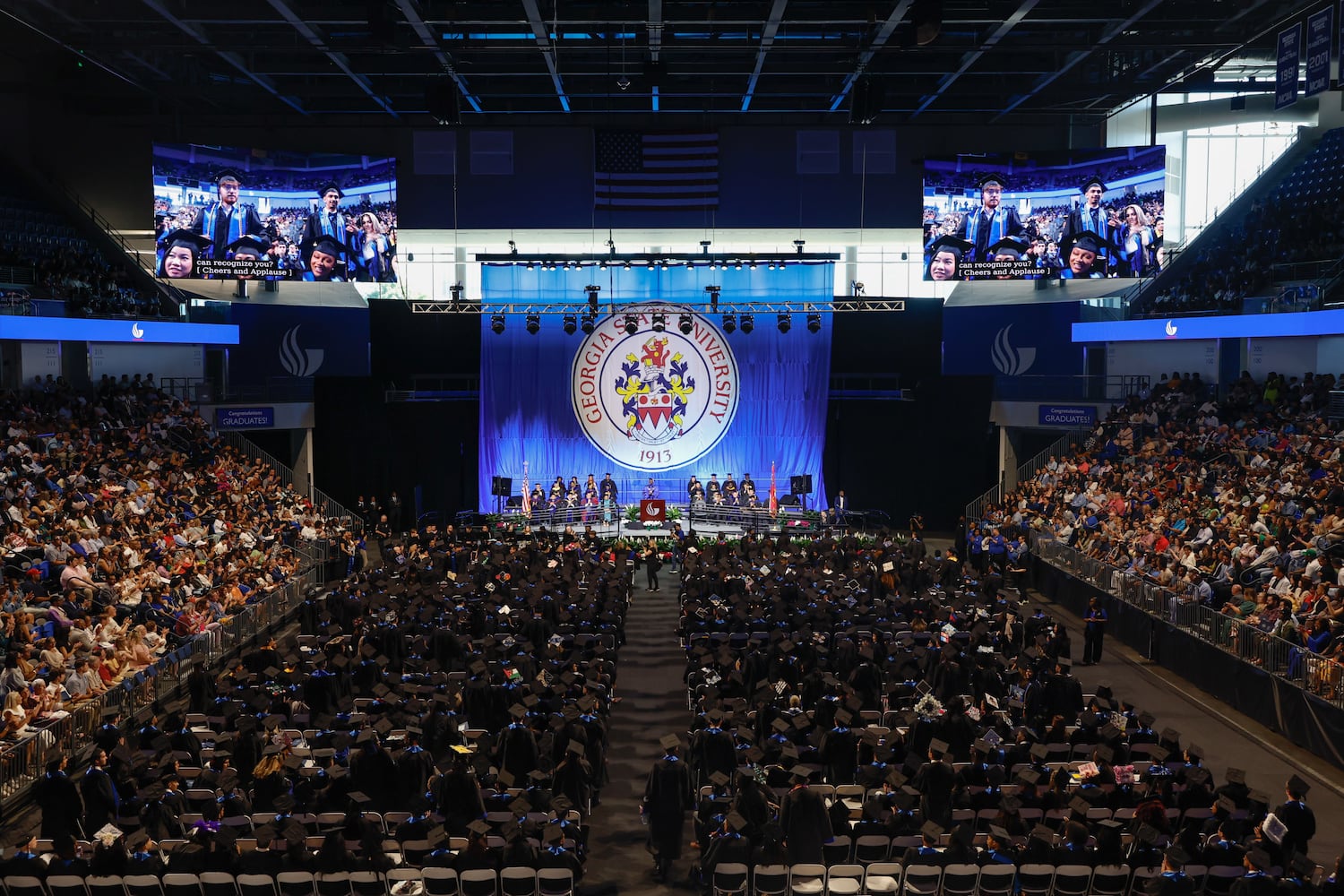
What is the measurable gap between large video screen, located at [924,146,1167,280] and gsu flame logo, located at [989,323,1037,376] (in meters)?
2.33

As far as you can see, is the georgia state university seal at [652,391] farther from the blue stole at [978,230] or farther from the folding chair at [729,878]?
the folding chair at [729,878]

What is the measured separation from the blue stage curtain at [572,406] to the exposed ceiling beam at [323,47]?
5.75 m

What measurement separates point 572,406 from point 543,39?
11.5 metres

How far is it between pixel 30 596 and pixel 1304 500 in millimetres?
20799

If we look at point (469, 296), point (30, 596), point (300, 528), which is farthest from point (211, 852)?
point (469, 296)

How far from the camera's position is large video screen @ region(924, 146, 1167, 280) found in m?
31.2

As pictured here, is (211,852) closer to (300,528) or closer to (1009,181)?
(300,528)

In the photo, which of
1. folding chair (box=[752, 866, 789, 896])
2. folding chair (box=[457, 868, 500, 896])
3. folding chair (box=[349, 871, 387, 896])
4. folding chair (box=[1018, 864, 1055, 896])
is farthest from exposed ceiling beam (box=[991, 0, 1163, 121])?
folding chair (box=[349, 871, 387, 896])

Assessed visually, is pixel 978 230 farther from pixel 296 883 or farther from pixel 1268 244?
pixel 296 883

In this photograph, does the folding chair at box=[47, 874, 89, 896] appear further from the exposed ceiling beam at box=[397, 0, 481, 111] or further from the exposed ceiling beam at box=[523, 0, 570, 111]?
the exposed ceiling beam at box=[523, 0, 570, 111]

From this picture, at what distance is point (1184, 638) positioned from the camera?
59.8 ft

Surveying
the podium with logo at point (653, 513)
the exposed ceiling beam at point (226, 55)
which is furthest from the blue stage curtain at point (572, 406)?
the exposed ceiling beam at point (226, 55)

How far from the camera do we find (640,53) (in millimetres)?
28453

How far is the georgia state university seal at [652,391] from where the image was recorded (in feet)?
111
